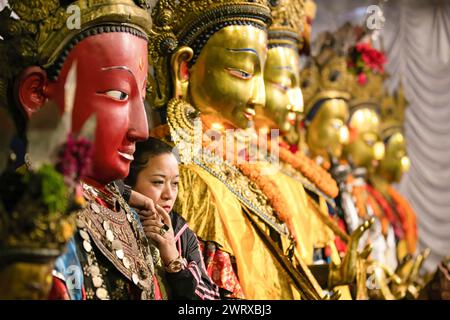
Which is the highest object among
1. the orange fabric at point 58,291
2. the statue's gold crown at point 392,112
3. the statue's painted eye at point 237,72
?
the statue's gold crown at point 392,112

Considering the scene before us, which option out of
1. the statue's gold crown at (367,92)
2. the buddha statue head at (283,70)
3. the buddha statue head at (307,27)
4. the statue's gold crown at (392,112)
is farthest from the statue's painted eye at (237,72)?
the statue's gold crown at (392,112)

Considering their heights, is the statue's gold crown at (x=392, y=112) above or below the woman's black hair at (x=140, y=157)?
above

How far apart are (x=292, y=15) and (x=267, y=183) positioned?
1.14m

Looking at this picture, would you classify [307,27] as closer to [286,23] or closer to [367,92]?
[286,23]

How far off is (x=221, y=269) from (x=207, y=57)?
0.90m

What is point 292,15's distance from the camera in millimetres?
5508

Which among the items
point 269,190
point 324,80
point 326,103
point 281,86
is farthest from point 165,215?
point 324,80

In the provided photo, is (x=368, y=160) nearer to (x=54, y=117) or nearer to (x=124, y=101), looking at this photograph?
(x=124, y=101)

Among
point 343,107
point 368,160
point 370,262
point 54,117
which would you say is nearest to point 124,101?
point 54,117

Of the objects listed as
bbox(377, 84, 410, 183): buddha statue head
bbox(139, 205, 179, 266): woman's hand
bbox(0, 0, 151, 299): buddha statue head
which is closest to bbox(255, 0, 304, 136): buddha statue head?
bbox(139, 205, 179, 266): woman's hand

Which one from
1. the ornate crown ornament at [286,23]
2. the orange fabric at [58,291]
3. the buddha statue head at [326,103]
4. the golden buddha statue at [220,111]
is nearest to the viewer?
the orange fabric at [58,291]

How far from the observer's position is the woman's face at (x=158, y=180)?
3730 millimetres

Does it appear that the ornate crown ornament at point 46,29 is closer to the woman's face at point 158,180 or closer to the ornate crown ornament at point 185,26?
the woman's face at point 158,180

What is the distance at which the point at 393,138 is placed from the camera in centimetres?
774
